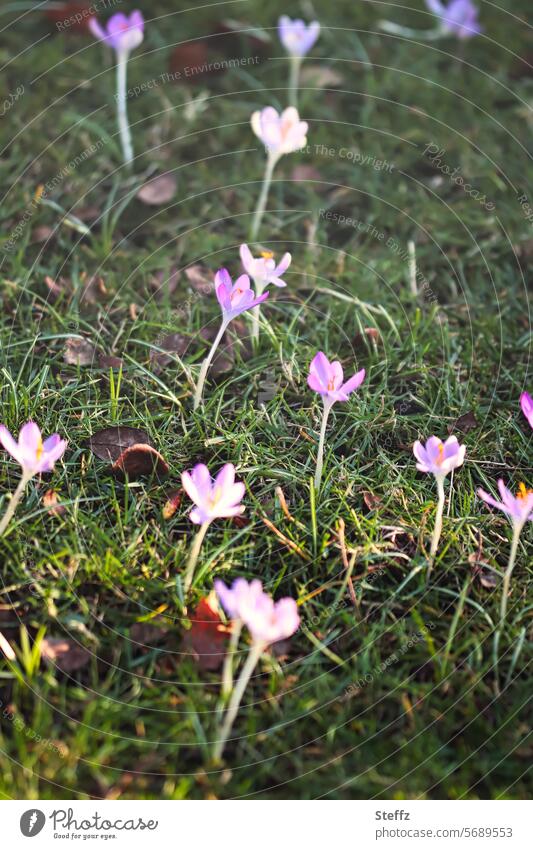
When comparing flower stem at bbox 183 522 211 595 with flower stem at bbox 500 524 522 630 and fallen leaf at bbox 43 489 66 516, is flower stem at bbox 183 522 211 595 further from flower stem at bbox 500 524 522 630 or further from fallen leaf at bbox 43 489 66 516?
flower stem at bbox 500 524 522 630

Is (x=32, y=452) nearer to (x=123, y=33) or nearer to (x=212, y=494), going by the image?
(x=212, y=494)

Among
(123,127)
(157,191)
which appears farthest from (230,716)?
(123,127)

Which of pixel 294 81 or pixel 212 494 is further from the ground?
pixel 294 81

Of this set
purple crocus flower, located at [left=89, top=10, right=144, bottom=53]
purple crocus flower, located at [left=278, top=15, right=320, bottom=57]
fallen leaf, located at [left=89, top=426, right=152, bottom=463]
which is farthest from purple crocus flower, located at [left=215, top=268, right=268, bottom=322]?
purple crocus flower, located at [left=278, top=15, right=320, bottom=57]

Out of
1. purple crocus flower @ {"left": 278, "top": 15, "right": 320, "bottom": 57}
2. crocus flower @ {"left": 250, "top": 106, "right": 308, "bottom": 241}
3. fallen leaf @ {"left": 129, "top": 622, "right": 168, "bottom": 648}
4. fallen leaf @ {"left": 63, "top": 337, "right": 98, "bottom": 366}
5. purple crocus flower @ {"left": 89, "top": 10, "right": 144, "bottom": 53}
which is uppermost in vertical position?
purple crocus flower @ {"left": 278, "top": 15, "right": 320, "bottom": 57}

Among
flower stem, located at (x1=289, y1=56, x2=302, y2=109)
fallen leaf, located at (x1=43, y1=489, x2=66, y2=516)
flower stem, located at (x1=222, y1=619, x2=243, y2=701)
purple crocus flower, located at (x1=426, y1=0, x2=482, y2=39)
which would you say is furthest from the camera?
purple crocus flower, located at (x1=426, y1=0, x2=482, y2=39)

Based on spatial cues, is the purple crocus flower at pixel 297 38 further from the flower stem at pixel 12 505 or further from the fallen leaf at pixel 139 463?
the flower stem at pixel 12 505

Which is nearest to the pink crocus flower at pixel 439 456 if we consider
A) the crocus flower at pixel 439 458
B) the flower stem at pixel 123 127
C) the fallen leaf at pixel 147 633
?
the crocus flower at pixel 439 458
